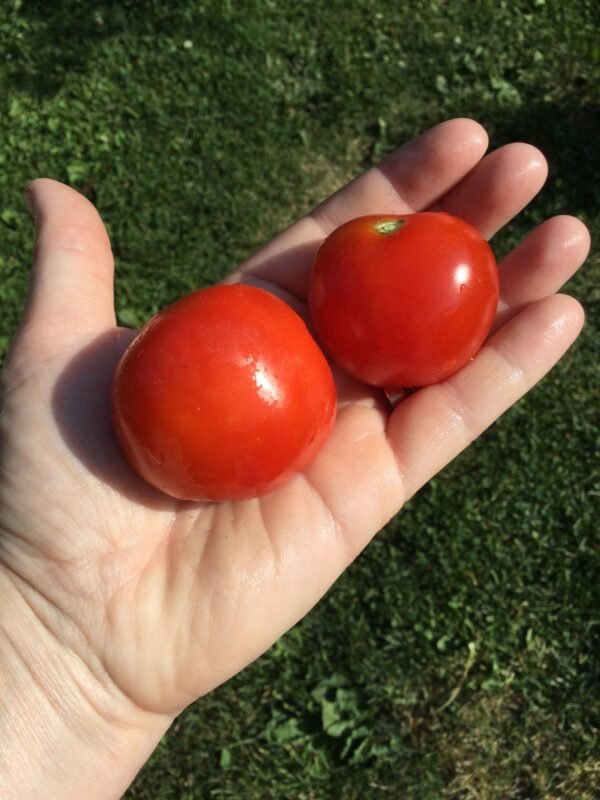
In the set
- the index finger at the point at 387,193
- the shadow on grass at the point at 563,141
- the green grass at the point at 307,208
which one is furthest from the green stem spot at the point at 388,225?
the shadow on grass at the point at 563,141

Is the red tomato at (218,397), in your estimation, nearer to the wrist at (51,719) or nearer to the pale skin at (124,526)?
the pale skin at (124,526)

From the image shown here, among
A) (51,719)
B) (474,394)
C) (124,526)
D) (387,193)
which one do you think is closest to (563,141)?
(387,193)

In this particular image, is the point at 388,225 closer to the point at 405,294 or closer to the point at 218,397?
the point at 405,294

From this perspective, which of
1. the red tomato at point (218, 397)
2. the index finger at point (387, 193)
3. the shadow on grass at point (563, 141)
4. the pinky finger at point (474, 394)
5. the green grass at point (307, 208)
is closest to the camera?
the red tomato at point (218, 397)

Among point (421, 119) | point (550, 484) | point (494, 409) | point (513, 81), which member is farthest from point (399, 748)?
point (513, 81)

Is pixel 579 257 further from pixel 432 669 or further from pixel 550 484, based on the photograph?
pixel 432 669

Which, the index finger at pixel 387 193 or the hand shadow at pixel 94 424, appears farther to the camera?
the index finger at pixel 387 193

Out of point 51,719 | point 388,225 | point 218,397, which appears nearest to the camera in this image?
point 218,397
